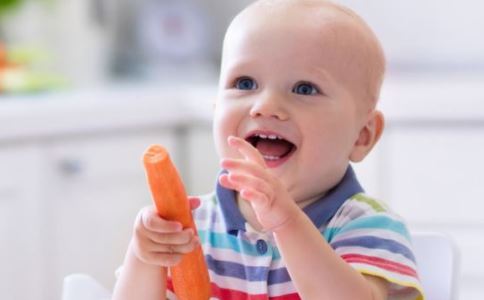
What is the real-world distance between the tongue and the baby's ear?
0.11m

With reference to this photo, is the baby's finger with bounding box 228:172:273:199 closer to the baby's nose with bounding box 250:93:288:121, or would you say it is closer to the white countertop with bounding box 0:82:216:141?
the baby's nose with bounding box 250:93:288:121

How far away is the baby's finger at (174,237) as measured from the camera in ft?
3.20

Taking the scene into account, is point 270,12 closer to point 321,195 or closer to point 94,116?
point 321,195

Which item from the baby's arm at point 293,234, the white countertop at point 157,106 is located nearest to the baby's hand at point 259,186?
the baby's arm at point 293,234

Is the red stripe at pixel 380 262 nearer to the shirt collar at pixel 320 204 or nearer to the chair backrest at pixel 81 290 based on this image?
the shirt collar at pixel 320 204

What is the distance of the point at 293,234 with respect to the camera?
0.95 metres

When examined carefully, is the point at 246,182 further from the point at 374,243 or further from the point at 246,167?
the point at 374,243

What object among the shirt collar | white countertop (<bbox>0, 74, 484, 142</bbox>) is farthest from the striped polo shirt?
white countertop (<bbox>0, 74, 484, 142</bbox>)

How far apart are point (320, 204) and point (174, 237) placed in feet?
0.64

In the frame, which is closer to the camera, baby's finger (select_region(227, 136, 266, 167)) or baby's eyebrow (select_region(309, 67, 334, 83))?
baby's finger (select_region(227, 136, 266, 167))

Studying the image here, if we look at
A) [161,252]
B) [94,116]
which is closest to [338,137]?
[161,252]

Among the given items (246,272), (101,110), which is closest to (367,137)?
(246,272)

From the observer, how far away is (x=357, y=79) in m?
1.08

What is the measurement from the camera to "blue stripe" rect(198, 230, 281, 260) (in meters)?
1.10
